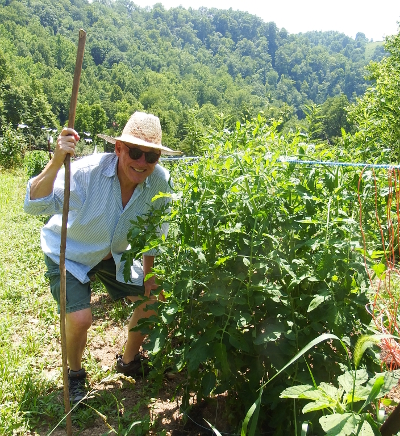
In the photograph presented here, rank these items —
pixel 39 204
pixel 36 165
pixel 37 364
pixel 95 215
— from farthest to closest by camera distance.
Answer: pixel 36 165
pixel 37 364
pixel 95 215
pixel 39 204

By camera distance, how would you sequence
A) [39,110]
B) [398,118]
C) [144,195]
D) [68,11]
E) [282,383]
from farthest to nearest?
[68,11]
[39,110]
[398,118]
[144,195]
[282,383]

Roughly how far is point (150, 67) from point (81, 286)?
140717mm

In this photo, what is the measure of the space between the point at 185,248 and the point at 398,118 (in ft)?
36.2

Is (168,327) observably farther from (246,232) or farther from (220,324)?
(246,232)

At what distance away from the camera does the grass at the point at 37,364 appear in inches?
100

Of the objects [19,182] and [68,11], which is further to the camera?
[68,11]

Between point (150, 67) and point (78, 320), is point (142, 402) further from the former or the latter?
point (150, 67)

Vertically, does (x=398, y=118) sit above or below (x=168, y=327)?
above

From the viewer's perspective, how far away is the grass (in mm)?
2543

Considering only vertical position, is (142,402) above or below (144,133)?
below

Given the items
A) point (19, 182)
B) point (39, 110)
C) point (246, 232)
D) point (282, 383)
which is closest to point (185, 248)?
point (246, 232)

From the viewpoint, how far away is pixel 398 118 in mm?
11266

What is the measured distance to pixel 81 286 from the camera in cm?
276

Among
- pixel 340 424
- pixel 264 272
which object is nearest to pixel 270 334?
pixel 264 272
